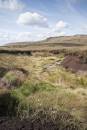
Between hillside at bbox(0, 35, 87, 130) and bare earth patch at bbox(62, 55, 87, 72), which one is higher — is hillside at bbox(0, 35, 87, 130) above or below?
below

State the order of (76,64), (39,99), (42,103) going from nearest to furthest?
(42,103) → (39,99) → (76,64)

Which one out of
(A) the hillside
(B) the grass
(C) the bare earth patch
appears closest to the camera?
(A) the hillside

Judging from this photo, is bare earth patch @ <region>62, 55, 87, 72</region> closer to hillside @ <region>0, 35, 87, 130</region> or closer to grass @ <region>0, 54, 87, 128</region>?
hillside @ <region>0, 35, 87, 130</region>

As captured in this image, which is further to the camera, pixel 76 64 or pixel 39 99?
pixel 76 64

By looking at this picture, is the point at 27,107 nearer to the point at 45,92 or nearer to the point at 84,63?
the point at 45,92

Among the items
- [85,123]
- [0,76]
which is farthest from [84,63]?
[85,123]

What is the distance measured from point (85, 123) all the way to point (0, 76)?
31.1ft

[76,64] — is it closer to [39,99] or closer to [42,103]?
[39,99]

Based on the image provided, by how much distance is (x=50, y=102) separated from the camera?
15.2m

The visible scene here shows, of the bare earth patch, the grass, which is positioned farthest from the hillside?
the bare earth patch

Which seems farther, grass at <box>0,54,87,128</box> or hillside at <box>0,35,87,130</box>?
grass at <box>0,54,87,128</box>

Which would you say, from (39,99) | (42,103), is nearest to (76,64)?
(39,99)

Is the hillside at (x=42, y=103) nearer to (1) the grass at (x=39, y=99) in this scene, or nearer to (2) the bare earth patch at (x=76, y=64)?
(1) the grass at (x=39, y=99)

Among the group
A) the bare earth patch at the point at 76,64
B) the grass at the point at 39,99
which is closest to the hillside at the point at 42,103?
the grass at the point at 39,99
